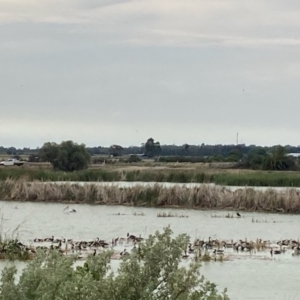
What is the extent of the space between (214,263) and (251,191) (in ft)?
51.1

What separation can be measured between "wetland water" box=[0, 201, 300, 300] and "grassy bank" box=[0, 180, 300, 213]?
20.6 inches

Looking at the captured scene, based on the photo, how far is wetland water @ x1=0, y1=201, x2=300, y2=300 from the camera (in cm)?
1517

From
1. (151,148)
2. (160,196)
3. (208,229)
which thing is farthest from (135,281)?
(151,148)

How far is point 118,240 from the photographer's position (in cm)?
2077

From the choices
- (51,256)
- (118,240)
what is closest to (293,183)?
(118,240)

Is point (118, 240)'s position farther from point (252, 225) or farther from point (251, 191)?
point (251, 191)

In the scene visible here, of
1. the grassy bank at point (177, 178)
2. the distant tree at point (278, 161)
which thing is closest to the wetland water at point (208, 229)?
the grassy bank at point (177, 178)

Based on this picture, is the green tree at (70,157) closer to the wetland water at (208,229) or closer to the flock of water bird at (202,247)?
the wetland water at (208,229)

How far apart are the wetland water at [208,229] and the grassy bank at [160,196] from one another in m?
0.52

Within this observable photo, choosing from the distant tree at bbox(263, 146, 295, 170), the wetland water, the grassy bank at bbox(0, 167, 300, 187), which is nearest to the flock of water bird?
the wetland water

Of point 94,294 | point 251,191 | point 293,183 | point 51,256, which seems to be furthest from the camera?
point 293,183

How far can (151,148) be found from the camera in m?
115

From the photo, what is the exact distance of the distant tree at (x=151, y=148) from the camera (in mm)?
113812

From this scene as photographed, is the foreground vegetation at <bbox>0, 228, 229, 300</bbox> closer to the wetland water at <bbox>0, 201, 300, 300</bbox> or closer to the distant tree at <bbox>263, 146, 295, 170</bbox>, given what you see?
the wetland water at <bbox>0, 201, 300, 300</bbox>
